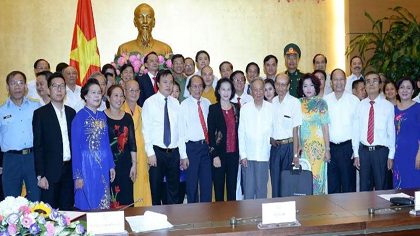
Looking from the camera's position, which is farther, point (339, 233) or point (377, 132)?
point (377, 132)

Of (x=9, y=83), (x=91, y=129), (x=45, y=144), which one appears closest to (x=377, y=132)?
(x=91, y=129)

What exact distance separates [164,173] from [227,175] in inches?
23.9

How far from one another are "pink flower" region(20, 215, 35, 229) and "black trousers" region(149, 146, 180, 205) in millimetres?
3015

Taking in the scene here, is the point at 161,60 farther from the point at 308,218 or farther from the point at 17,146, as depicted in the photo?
the point at 308,218

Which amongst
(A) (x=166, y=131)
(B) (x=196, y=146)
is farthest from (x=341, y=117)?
(A) (x=166, y=131)

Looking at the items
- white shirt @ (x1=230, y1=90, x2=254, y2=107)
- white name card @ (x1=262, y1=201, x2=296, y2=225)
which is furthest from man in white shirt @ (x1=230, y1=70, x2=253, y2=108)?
white name card @ (x1=262, y1=201, x2=296, y2=225)

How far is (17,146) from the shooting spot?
4516 millimetres

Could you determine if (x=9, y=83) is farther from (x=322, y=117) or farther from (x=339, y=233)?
(x=339, y=233)

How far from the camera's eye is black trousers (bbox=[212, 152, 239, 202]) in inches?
201

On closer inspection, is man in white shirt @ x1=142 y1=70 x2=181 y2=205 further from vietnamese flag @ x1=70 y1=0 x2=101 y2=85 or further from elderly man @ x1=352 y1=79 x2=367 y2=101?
elderly man @ x1=352 y1=79 x2=367 y2=101

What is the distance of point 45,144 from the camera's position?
425 centimetres

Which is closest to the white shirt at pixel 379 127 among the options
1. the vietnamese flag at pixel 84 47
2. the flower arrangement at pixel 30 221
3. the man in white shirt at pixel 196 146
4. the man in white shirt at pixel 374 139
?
the man in white shirt at pixel 374 139

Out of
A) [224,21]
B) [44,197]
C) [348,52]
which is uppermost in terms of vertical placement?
[224,21]

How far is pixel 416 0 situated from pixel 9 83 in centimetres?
602
